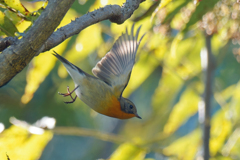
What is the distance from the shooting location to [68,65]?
1860 millimetres

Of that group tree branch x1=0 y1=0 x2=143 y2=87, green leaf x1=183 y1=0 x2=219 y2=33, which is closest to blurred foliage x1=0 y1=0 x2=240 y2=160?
green leaf x1=183 y1=0 x2=219 y2=33

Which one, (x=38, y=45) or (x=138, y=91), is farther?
(x=138, y=91)

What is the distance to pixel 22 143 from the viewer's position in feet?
7.21

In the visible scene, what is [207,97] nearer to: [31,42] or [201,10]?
[201,10]

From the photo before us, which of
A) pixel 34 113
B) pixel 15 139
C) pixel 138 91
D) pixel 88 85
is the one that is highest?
pixel 88 85

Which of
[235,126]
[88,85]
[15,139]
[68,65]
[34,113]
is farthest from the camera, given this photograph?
[34,113]

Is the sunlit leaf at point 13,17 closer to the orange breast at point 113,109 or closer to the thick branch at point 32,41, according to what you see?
the thick branch at point 32,41

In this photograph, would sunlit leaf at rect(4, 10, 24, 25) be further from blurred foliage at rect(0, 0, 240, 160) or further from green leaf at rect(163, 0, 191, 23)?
green leaf at rect(163, 0, 191, 23)

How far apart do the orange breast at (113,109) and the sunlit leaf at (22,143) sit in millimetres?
426

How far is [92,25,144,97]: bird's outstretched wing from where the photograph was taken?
6.07ft

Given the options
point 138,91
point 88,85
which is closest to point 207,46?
point 88,85

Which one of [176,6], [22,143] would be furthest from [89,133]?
[176,6]

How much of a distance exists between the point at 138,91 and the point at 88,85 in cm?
312

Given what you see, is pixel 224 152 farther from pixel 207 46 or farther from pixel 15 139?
pixel 15 139
